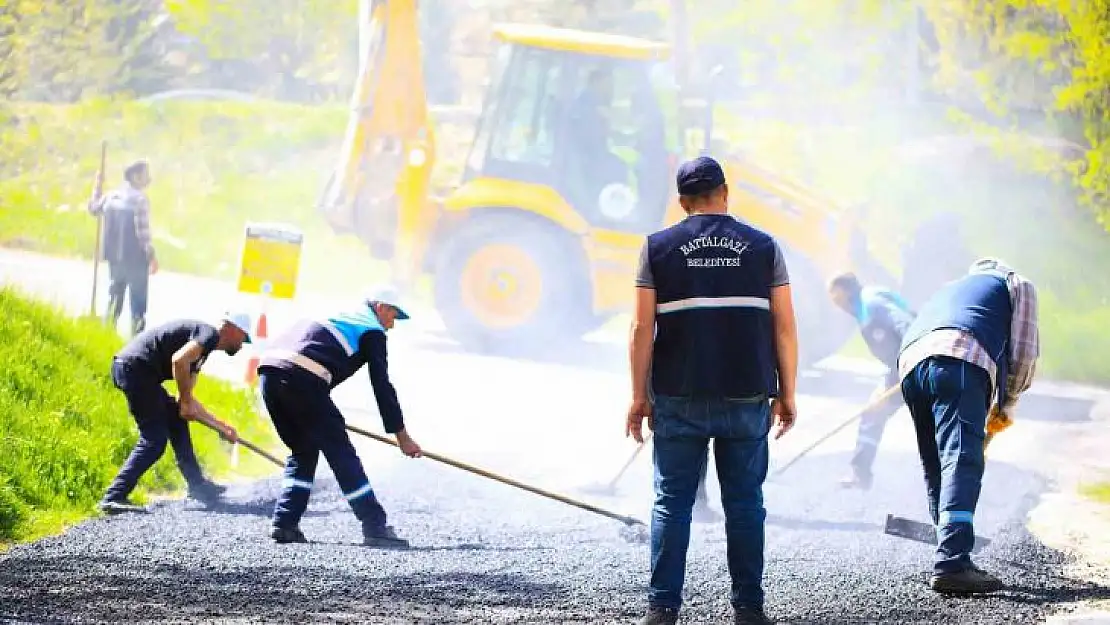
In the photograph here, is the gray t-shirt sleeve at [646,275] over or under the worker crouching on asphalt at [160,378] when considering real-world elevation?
over

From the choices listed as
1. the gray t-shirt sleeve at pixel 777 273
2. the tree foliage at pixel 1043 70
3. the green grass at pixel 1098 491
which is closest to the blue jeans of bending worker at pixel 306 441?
the gray t-shirt sleeve at pixel 777 273

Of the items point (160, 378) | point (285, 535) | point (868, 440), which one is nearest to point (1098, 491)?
point (868, 440)

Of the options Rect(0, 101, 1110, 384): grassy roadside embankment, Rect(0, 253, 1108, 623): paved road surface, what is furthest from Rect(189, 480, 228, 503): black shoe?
Rect(0, 101, 1110, 384): grassy roadside embankment

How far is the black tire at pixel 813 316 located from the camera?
1238 cm

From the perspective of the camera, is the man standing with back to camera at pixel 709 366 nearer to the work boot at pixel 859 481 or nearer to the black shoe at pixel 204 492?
the black shoe at pixel 204 492

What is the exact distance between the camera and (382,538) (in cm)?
677

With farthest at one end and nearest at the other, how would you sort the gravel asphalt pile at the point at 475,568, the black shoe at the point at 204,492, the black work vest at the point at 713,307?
the black shoe at the point at 204,492
the gravel asphalt pile at the point at 475,568
the black work vest at the point at 713,307

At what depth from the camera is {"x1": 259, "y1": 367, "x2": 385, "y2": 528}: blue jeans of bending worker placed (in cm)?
670

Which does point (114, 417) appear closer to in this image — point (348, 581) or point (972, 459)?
point (348, 581)

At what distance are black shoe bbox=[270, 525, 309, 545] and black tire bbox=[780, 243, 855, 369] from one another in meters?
6.33

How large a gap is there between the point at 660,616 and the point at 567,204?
8286 mm

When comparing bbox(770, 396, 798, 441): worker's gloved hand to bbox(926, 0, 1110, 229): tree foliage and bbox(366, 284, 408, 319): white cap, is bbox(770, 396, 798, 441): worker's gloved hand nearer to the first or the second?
bbox(366, 284, 408, 319): white cap

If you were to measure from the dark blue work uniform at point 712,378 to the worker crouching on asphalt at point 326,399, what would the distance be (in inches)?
82.7

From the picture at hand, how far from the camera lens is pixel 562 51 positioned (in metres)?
12.6
